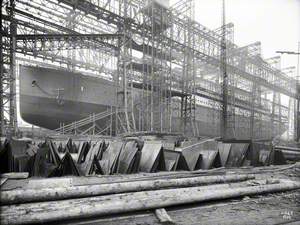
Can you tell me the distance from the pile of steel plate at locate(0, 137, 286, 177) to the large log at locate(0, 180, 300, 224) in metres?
2.88

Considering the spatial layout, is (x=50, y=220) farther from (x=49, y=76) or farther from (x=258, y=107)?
(x=258, y=107)

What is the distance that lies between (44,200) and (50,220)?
22.7 inches

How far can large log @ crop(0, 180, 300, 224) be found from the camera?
2.21 meters

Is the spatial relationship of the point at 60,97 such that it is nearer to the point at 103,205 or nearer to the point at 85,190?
the point at 85,190

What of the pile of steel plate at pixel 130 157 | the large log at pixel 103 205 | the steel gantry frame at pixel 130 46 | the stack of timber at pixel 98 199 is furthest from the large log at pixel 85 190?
the steel gantry frame at pixel 130 46

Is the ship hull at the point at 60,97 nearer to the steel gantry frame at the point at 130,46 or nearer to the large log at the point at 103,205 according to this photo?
Result: the steel gantry frame at the point at 130,46

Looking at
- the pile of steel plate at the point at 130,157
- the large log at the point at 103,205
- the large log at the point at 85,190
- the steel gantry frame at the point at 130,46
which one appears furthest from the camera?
the steel gantry frame at the point at 130,46

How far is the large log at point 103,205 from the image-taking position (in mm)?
2213

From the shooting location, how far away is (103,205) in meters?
2.47

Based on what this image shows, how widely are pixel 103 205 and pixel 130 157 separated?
139 inches

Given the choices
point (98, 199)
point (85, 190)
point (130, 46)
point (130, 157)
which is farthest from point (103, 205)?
point (130, 46)

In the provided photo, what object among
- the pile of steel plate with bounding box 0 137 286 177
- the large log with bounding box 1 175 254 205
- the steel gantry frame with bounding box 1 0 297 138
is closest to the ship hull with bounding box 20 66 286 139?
the steel gantry frame with bounding box 1 0 297 138

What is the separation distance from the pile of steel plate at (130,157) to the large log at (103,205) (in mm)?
2883

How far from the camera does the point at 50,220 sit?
222 centimetres
